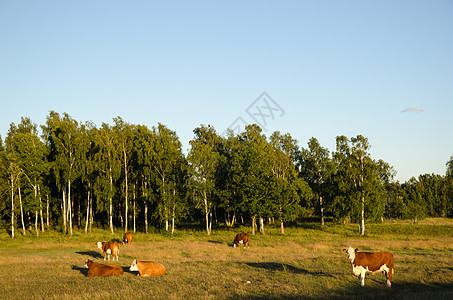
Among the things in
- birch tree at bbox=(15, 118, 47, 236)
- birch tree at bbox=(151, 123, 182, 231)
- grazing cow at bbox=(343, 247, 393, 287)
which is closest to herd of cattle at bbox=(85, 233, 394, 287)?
grazing cow at bbox=(343, 247, 393, 287)

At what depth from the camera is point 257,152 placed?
169ft

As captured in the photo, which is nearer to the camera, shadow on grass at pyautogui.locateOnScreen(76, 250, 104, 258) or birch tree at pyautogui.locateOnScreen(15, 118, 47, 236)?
shadow on grass at pyautogui.locateOnScreen(76, 250, 104, 258)

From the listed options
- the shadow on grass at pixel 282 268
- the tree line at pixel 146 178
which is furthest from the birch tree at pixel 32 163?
the shadow on grass at pixel 282 268

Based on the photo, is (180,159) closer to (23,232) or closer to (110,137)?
(110,137)

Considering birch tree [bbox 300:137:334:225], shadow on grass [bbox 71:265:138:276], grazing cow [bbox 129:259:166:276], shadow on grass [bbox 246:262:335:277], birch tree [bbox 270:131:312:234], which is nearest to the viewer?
grazing cow [bbox 129:259:166:276]

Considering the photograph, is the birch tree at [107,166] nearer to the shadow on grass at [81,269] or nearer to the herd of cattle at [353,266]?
the herd of cattle at [353,266]

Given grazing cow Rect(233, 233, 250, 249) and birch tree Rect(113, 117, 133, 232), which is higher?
birch tree Rect(113, 117, 133, 232)

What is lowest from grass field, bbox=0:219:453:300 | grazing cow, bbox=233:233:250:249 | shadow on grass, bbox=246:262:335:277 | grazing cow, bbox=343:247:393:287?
grazing cow, bbox=233:233:250:249

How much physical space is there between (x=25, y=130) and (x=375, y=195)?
56019 mm

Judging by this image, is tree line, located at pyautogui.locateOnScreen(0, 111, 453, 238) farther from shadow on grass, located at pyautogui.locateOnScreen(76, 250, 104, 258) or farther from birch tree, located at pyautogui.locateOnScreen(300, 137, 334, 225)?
shadow on grass, located at pyautogui.locateOnScreen(76, 250, 104, 258)

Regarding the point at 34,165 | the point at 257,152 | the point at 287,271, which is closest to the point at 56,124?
the point at 34,165

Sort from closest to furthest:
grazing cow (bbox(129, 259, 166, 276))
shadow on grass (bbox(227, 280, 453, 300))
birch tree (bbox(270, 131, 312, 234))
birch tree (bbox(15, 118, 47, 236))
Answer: shadow on grass (bbox(227, 280, 453, 300)), grazing cow (bbox(129, 259, 166, 276)), birch tree (bbox(15, 118, 47, 236)), birch tree (bbox(270, 131, 312, 234))

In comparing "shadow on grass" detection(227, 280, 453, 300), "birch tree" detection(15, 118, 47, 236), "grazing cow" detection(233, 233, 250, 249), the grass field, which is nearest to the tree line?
"birch tree" detection(15, 118, 47, 236)

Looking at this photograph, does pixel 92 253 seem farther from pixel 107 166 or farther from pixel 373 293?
pixel 373 293
